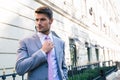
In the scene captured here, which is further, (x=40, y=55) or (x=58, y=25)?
(x=58, y=25)

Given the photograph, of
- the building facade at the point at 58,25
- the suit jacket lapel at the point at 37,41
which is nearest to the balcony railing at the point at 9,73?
the building facade at the point at 58,25

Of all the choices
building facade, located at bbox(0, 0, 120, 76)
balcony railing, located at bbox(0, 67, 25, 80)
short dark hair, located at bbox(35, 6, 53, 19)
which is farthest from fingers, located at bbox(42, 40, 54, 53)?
building facade, located at bbox(0, 0, 120, 76)

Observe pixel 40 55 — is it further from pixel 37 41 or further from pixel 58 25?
pixel 58 25

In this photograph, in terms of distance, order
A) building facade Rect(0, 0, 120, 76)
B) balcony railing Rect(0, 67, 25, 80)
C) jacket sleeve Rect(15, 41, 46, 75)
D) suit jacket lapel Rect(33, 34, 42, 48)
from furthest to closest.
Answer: building facade Rect(0, 0, 120, 76) → balcony railing Rect(0, 67, 25, 80) → suit jacket lapel Rect(33, 34, 42, 48) → jacket sleeve Rect(15, 41, 46, 75)

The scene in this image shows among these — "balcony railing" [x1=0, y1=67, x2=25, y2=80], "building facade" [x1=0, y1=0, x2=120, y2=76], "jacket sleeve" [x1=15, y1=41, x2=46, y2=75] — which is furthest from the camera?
"building facade" [x1=0, y1=0, x2=120, y2=76]

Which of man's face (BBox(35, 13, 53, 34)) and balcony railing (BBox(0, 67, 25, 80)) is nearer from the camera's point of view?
man's face (BBox(35, 13, 53, 34))

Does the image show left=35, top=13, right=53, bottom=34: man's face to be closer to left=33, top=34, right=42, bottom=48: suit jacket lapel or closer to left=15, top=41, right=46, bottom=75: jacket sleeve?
left=33, top=34, right=42, bottom=48: suit jacket lapel

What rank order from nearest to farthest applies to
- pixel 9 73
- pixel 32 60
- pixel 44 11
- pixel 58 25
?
pixel 32 60
pixel 44 11
pixel 9 73
pixel 58 25

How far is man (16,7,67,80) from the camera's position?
2.51 meters

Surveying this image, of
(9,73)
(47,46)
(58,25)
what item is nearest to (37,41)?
(47,46)

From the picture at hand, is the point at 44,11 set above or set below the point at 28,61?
above

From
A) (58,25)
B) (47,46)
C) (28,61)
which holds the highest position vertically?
(58,25)

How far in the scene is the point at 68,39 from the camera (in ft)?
45.4

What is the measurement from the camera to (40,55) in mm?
2502
